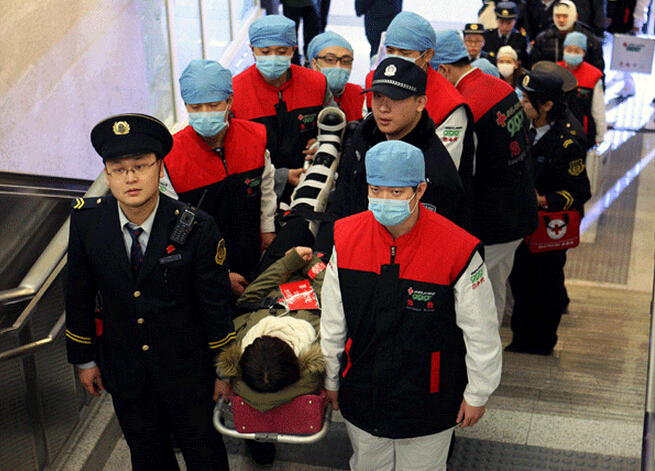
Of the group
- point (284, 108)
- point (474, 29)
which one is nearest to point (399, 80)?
point (284, 108)

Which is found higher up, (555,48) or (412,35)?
(412,35)

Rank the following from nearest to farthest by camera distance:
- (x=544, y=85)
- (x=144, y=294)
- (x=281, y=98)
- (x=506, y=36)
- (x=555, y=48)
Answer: (x=144, y=294) < (x=544, y=85) < (x=281, y=98) < (x=555, y=48) < (x=506, y=36)

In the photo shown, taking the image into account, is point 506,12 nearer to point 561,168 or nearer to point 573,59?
point 573,59

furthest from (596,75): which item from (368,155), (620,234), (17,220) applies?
(17,220)

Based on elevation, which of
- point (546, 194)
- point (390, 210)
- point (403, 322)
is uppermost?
point (390, 210)

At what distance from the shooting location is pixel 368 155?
260 cm

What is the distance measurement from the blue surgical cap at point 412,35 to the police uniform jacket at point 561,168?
42.6 inches

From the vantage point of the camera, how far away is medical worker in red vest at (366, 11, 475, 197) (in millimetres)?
3467

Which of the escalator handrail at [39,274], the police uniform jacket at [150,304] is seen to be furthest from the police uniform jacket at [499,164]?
the escalator handrail at [39,274]

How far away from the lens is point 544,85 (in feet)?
14.0

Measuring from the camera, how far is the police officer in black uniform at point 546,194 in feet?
14.1

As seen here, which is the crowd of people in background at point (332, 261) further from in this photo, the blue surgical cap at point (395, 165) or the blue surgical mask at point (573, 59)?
the blue surgical mask at point (573, 59)

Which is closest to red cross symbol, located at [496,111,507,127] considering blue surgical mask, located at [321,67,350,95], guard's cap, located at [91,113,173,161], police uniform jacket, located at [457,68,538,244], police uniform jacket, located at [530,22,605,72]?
police uniform jacket, located at [457,68,538,244]

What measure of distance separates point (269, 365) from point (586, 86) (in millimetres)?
5003
